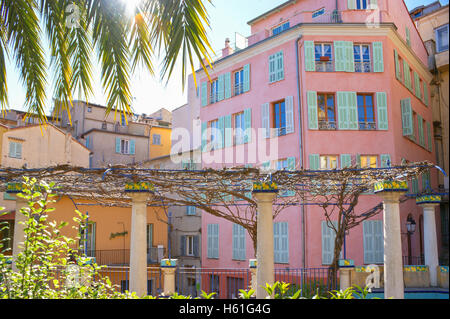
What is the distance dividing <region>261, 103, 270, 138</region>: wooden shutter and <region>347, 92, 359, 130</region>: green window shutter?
3678 mm

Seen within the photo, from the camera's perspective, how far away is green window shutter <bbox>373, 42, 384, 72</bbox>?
774 inches

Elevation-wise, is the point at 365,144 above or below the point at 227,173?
above

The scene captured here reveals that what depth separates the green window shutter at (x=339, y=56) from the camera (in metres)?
19.8

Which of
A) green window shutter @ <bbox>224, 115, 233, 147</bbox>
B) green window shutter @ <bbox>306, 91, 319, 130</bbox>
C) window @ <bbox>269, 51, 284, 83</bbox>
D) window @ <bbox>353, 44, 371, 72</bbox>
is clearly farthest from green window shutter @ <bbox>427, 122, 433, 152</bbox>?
green window shutter @ <bbox>224, 115, 233, 147</bbox>

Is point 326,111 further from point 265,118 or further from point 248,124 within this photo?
point 248,124

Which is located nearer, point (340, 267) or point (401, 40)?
point (340, 267)

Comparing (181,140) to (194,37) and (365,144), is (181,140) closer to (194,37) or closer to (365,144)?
(365,144)

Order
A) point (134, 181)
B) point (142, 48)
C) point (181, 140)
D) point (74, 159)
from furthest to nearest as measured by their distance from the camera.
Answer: point (181, 140) → point (74, 159) → point (134, 181) → point (142, 48)

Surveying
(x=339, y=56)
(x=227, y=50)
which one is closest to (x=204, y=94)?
(x=227, y=50)

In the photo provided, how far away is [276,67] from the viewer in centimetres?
2119

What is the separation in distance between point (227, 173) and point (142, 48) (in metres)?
3.55
